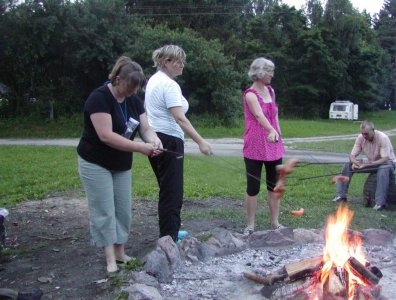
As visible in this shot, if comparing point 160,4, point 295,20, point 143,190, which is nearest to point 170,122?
point 143,190

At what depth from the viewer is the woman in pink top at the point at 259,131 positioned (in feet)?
14.9

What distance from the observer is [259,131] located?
459cm

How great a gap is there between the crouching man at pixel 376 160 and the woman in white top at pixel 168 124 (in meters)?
3.02

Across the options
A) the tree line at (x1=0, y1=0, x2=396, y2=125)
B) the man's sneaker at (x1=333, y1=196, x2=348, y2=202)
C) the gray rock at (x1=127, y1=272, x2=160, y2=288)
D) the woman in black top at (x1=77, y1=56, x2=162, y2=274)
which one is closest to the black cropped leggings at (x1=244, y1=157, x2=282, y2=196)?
the woman in black top at (x1=77, y1=56, x2=162, y2=274)

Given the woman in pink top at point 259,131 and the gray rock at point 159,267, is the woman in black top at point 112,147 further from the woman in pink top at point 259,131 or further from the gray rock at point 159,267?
the woman in pink top at point 259,131

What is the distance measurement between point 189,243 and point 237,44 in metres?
27.6

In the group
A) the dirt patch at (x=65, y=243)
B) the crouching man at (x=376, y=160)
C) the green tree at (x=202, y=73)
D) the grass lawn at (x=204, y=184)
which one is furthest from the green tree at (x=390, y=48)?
the dirt patch at (x=65, y=243)

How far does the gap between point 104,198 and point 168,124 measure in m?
0.85

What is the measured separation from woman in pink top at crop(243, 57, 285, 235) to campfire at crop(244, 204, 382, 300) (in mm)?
1262

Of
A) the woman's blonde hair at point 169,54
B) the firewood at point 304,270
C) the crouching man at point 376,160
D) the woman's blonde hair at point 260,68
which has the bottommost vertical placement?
the firewood at point 304,270

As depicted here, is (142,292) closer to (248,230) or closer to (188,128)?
(188,128)

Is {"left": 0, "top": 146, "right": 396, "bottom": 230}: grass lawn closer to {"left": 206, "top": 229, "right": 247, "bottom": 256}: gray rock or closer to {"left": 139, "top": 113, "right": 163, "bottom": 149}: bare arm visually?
{"left": 206, "top": 229, "right": 247, "bottom": 256}: gray rock

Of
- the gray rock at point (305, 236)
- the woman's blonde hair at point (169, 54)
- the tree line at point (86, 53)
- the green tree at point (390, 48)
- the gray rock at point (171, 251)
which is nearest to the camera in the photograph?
the gray rock at point (171, 251)

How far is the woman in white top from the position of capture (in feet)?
12.9
